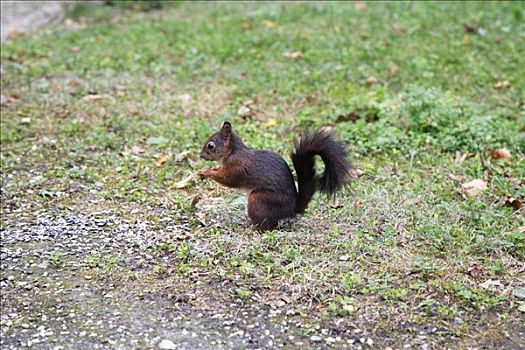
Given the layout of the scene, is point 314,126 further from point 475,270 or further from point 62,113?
point 475,270

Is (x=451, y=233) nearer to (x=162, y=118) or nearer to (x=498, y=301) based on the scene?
(x=498, y=301)

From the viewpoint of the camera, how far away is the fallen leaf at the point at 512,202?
4914mm

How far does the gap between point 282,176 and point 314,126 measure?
208 centimetres

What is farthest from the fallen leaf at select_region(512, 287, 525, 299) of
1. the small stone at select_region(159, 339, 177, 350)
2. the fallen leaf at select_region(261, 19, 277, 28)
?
the fallen leaf at select_region(261, 19, 277, 28)

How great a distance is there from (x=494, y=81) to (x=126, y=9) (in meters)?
5.30

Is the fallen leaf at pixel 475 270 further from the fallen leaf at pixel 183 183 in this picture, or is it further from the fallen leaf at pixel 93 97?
the fallen leaf at pixel 93 97

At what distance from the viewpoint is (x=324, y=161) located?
4.39m

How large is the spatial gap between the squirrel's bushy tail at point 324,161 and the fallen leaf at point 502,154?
6.08ft

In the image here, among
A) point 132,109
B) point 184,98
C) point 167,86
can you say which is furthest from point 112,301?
point 167,86

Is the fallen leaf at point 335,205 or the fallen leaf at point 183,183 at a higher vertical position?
the fallen leaf at point 335,205

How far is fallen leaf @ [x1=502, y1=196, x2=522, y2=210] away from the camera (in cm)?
491

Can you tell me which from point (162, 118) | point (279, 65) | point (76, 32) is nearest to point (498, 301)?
point (162, 118)

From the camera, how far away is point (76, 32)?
→ 30.4 feet

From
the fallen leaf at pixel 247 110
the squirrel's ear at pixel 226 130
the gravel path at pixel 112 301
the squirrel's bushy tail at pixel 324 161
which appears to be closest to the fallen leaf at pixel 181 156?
the fallen leaf at pixel 247 110
